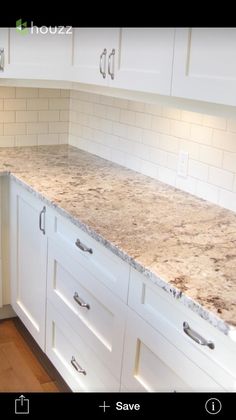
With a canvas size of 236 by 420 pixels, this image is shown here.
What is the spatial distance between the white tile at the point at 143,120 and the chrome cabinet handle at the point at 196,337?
133 centimetres

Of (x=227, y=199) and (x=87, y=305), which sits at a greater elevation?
(x=227, y=199)

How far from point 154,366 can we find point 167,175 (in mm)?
1074

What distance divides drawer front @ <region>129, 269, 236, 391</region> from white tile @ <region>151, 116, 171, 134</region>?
0.98m

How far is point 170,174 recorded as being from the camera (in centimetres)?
230

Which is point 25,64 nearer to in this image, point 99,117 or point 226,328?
point 99,117

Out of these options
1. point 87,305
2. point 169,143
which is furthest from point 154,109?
point 87,305

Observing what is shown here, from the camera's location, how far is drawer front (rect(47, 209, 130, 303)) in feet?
5.19

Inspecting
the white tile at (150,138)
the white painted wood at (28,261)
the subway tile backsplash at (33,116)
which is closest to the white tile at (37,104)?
the subway tile backsplash at (33,116)

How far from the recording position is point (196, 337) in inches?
49.7

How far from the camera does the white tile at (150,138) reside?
2360 mm

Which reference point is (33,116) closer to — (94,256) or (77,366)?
(94,256)

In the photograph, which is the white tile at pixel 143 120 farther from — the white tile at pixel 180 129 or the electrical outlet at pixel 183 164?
the electrical outlet at pixel 183 164

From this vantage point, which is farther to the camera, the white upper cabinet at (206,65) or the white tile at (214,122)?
the white tile at (214,122)
